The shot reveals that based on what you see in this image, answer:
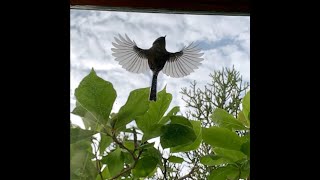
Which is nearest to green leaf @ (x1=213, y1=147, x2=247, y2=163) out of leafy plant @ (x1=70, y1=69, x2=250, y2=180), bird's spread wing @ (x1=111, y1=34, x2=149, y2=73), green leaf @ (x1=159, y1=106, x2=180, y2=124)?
leafy plant @ (x1=70, y1=69, x2=250, y2=180)

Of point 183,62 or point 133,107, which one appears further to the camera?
point 183,62

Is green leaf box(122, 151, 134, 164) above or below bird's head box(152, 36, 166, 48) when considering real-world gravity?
below

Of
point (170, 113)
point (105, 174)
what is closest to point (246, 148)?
point (170, 113)

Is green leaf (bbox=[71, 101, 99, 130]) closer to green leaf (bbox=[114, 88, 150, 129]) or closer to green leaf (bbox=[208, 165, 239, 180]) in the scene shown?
green leaf (bbox=[114, 88, 150, 129])

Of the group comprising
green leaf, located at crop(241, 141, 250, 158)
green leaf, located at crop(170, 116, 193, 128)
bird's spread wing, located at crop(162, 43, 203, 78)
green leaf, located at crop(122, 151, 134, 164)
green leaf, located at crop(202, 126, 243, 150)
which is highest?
bird's spread wing, located at crop(162, 43, 203, 78)

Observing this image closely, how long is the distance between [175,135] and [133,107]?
0.30ft

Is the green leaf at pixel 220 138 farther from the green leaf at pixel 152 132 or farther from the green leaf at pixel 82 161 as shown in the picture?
the green leaf at pixel 82 161

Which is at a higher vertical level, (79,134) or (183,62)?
(183,62)

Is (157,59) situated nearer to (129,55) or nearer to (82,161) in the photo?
(129,55)

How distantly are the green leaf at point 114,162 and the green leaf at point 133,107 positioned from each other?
0.05 meters

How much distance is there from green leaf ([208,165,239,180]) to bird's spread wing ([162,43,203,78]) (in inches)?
7.4

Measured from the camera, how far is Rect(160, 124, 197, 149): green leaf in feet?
2.58

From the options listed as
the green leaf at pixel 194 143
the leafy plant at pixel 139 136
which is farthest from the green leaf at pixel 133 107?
the green leaf at pixel 194 143

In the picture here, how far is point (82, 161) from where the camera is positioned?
72cm
